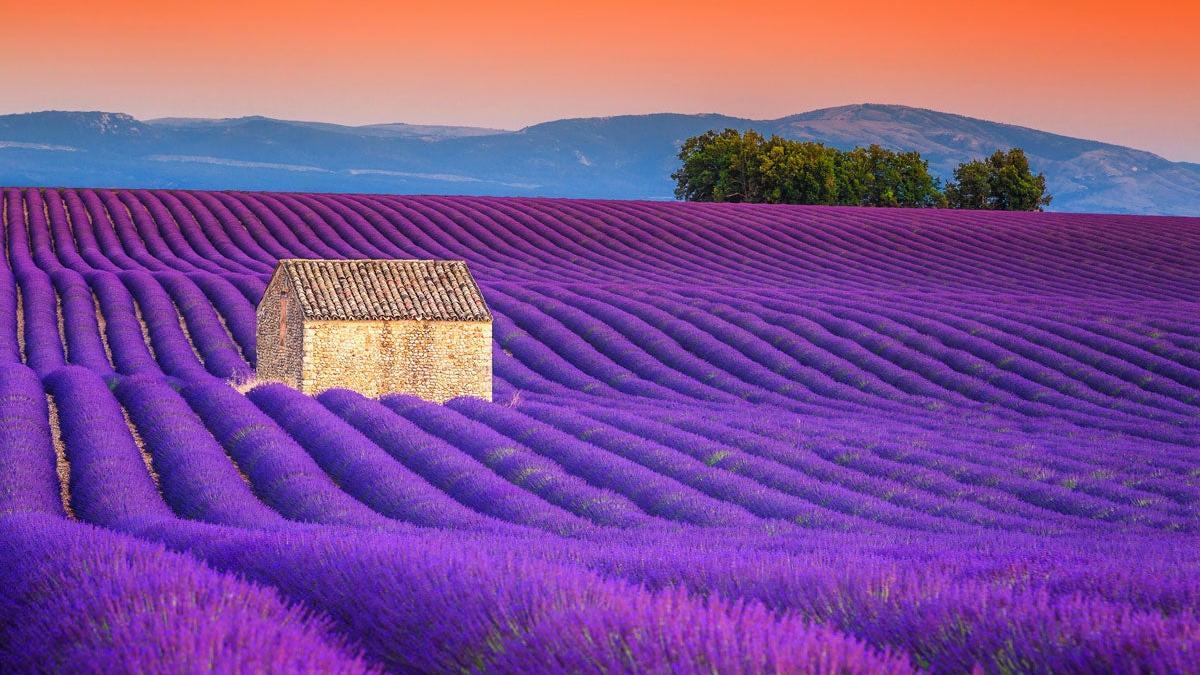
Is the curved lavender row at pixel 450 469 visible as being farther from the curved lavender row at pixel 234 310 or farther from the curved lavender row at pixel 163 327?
the curved lavender row at pixel 234 310

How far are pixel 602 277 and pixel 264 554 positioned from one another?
35.4m

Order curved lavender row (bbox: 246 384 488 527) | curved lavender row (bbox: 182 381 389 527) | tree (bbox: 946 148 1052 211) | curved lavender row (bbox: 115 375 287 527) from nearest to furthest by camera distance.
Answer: curved lavender row (bbox: 115 375 287 527) → curved lavender row (bbox: 182 381 389 527) → curved lavender row (bbox: 246 384 488 527) → tree (bbox: 946 148 1052 211)

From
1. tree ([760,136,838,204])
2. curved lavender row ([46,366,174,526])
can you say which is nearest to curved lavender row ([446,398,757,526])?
curved lavender row ([46,366,174,526])

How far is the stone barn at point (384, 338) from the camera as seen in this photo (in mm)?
23516

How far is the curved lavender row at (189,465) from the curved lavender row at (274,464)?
215 mm

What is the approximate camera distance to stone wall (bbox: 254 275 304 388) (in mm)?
24016

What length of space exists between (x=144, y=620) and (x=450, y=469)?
37.0 ft

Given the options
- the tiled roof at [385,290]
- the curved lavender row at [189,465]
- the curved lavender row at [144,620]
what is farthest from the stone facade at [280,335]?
the curved lavender row at [144,620]

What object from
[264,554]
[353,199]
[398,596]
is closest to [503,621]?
[398,596]

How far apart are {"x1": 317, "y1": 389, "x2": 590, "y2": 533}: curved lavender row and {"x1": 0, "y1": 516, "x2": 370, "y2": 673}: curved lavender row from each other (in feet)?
21.1

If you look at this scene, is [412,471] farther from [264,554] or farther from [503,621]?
[503,621]

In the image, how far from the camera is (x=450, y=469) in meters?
15.2

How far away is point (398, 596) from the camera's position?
186 inches

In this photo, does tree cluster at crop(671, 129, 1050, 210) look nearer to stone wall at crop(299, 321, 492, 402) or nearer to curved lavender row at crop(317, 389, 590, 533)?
stone wall at crop(299, 321, 492, 402)
